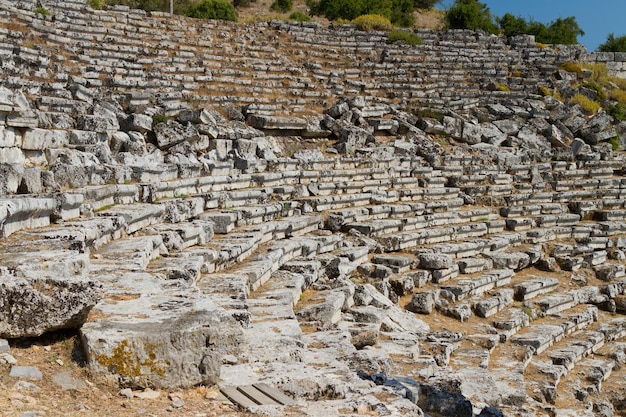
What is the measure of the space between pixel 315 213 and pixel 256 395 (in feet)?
29.4

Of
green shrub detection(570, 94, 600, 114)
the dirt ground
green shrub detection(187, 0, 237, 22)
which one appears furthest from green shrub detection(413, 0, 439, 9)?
the dirt ground

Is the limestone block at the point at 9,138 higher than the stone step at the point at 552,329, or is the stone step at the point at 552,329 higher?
the limestone block at the point at 9,138

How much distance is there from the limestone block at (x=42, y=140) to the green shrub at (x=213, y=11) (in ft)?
68.3

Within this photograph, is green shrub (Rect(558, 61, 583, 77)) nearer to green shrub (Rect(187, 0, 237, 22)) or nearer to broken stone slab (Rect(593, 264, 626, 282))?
broken stone slab (Rect(593, 264, 626, 282))

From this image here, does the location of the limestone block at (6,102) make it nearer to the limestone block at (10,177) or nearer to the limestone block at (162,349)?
the limestone block at (10,177)

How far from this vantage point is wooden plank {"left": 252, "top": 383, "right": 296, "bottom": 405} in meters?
4.20

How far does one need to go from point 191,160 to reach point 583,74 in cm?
1831

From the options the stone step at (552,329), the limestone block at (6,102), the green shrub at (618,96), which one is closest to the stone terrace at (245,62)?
the green shrub at (618,96)

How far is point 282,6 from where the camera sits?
3584cm

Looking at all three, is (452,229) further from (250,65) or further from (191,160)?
(250,65)

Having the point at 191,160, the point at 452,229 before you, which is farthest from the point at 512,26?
the point at 191,160

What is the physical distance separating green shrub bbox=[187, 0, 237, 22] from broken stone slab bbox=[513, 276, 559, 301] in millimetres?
20273

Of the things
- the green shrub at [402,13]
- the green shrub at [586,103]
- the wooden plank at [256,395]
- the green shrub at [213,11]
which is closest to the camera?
the wooden plank at [256,395]

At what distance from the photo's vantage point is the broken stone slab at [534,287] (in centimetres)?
1268
